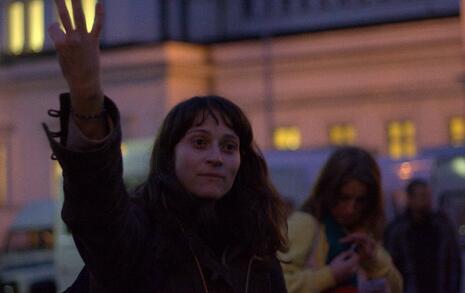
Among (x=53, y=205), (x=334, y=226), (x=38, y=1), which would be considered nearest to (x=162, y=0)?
(x=38, y=1)

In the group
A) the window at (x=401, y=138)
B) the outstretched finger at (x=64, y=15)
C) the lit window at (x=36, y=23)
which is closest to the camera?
the outstretched finger at (x=64, y=15)

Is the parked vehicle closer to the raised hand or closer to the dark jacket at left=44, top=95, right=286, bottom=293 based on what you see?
the dark jacket at left=44, top=95, right=286, bottom=293

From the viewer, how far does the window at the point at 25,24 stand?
130 ft

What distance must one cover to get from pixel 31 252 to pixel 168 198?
16.2 m

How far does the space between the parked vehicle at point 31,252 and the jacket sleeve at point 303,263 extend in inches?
430

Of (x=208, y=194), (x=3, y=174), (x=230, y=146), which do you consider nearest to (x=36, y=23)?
(x=3, y=174)

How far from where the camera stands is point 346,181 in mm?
5000

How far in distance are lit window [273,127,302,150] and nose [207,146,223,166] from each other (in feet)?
106

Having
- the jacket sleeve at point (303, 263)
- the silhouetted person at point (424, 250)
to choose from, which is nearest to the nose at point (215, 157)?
the jacket sleeve at point (303, 263)

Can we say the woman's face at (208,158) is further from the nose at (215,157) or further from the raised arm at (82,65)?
the raised arm at (82,65)

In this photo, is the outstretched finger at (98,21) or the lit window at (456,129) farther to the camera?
the lit window at (456,129)

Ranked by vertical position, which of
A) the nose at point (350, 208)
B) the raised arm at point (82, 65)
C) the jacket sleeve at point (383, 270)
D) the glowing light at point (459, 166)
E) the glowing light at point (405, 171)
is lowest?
the glowing light at point (405, 171)

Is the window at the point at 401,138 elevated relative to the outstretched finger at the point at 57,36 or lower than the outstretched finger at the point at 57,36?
lower

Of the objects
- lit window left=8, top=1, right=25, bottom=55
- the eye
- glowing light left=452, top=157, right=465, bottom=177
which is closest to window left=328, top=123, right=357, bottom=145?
lit window left=8, top=1, right=25, bottom=55
